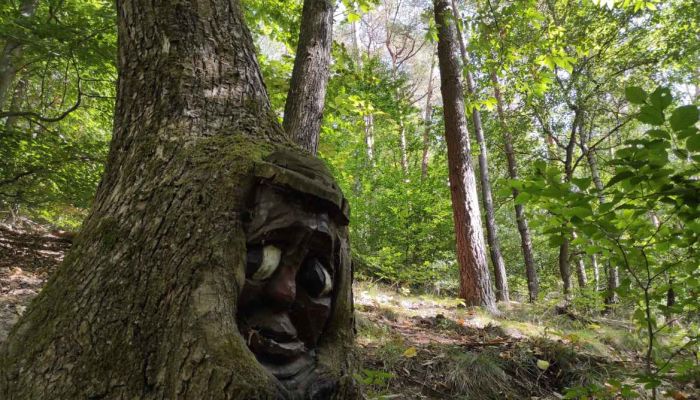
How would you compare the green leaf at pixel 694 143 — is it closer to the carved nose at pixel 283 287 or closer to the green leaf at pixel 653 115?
the green leaf at pixel 653 115

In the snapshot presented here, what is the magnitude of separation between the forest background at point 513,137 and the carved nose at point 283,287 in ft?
4.18

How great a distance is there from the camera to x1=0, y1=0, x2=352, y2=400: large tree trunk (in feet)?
4.26

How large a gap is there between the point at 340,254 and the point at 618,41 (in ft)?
37.2

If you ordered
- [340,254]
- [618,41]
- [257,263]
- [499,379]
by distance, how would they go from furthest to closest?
[618,41], [499,379], [340,254], [257,263]

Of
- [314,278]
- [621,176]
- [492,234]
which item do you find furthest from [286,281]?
[492,234]

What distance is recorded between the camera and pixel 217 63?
6.72ft

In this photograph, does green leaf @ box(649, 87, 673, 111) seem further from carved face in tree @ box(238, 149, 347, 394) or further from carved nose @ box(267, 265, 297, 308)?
carved nose @ box(267, 265, 297, 308)

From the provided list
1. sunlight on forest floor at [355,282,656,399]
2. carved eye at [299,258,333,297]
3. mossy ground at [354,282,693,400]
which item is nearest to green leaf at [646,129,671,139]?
carved eye at [299,258,333,297]

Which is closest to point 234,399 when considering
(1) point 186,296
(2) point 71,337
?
(1) point 186,296

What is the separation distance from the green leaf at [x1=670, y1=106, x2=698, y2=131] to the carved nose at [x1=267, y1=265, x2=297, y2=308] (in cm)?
156

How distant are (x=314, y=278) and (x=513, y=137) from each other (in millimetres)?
11581

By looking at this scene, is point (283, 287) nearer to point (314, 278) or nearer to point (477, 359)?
point (314, 278)

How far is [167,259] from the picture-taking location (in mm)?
1459

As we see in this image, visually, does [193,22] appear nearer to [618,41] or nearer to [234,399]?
[234,399]
